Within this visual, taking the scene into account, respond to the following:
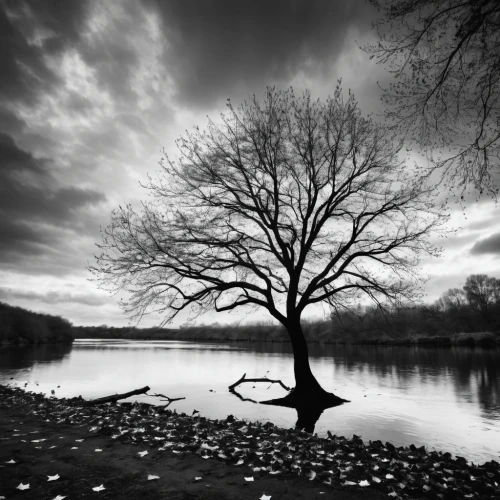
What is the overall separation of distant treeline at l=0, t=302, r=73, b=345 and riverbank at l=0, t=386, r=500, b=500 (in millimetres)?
113130

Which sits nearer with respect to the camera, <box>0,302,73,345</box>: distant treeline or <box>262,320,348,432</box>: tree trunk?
<box>262,320,348,432</box>: tree trunk

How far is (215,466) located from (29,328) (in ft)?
424

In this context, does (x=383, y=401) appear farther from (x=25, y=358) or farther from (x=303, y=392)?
(x=25, y=358)

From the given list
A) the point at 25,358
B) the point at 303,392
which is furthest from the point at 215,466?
the point at 25,358

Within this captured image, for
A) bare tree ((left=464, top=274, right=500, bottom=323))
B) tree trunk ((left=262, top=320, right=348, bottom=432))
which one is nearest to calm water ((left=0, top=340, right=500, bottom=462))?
tree trunk ((left=262, top=320, right=348, bottom=432))

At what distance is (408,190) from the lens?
50.2ft

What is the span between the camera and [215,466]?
19.7 ft

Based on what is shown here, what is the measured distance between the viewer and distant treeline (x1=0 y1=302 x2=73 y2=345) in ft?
333

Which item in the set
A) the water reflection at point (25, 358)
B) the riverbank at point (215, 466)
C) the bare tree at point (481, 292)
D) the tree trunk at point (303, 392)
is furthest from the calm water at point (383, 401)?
the bare tree at point (481, 292)

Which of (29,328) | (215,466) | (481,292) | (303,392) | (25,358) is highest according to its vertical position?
(481,292)

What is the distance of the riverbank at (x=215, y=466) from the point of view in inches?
197

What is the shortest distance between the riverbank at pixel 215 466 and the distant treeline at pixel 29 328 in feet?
371

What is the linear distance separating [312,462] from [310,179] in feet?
41.1

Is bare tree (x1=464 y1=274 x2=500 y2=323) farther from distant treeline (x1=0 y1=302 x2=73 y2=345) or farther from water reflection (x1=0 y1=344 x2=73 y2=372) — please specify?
distant treeline (x1=0 y1=302 x2=73 y2=345)
